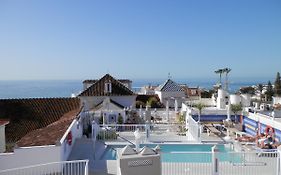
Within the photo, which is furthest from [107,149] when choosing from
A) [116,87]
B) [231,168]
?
[116,87]

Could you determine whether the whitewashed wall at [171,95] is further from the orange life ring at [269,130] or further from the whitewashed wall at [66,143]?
the whitewashed wall at [66,143]

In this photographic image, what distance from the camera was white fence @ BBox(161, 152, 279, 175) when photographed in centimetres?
1031

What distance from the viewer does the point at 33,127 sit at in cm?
1683

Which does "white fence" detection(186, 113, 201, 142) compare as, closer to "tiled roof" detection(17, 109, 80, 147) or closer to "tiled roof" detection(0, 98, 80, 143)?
"tiled roof" detection(17, 109, 80, 147)

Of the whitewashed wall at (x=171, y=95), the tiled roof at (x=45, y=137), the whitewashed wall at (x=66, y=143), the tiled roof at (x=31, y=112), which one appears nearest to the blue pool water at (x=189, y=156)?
the whitewashed wall at (x=66, y=143)

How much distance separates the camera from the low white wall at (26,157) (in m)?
10.3

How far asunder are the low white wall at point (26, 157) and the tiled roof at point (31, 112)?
543 centimetres

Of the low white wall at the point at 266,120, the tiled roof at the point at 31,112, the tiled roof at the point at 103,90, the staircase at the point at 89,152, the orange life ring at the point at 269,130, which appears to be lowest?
the staircase at the point at 89,152

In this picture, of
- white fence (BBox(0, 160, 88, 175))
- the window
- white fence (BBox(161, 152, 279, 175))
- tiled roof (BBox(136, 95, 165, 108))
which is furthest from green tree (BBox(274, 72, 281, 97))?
white fence (BBox(0, 160, 88, 175))

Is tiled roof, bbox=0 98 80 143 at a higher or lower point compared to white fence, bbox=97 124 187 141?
higher

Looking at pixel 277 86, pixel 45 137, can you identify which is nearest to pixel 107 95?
pixel 45 137

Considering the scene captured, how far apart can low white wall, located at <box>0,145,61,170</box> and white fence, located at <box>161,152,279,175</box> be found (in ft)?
11.6

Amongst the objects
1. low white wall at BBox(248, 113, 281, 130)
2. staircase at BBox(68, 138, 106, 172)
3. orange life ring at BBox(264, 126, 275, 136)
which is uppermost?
low white wall at BBox(248, 113, 281, 130)

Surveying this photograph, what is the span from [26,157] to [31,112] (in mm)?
8095
